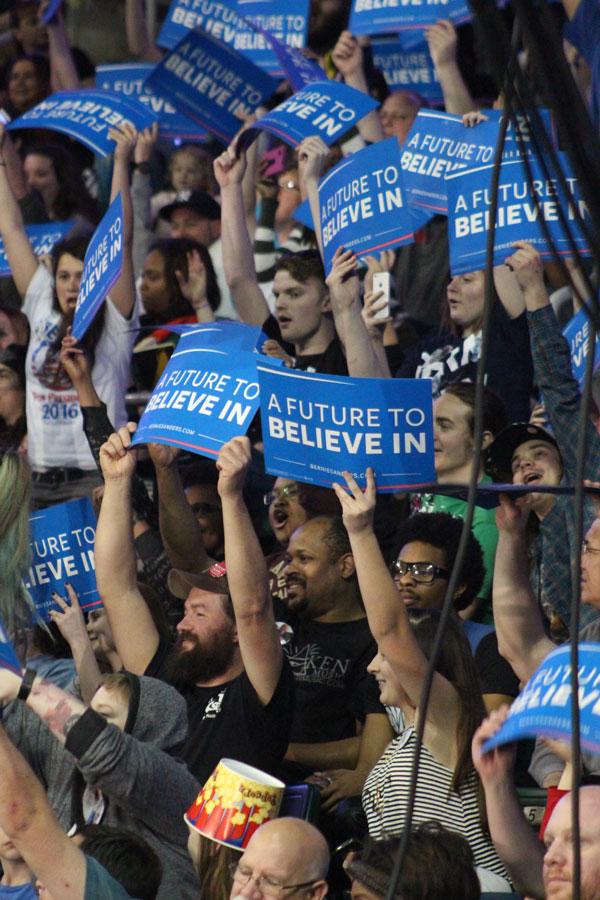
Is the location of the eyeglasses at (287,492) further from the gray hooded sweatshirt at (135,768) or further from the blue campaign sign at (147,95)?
the blue campaign sign at (147,95)

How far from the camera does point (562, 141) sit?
9.30 feet

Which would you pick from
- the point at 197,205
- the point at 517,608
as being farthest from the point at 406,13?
the point at 517,608

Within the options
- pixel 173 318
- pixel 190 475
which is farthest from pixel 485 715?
pixel 173 318

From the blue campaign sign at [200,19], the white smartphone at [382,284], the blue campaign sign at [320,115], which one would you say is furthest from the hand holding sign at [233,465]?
the blue campaign sign at [200,19]

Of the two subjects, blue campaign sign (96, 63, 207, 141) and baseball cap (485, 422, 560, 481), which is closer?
baseball cap (485, 422, 560, 481)

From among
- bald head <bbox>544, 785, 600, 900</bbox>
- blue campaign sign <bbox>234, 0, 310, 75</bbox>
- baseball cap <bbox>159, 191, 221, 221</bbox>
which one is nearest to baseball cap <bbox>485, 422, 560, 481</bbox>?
bald head <bbox>544, 785, 600, 900</bbox>

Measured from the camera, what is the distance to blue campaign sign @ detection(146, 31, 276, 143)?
8078mm

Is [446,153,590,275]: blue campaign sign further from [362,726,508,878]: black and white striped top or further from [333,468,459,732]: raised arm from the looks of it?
[362,726,508,878]: black and white striped top

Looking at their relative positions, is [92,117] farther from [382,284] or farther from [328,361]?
[382,284]

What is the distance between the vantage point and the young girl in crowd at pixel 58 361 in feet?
22.7

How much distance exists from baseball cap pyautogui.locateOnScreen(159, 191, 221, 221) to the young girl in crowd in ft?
3.18

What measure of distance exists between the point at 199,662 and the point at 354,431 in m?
0.86

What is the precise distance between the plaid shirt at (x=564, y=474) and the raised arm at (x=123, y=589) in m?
1.19

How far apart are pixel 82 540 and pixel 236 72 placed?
3.06m
